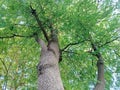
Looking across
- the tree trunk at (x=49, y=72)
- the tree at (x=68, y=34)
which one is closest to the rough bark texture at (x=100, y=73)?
the tree at (x=68, y=34)

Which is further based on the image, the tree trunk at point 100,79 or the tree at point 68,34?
the tree trunk at point 100,79

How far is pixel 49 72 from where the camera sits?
15.9ft

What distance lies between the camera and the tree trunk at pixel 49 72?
4625mm

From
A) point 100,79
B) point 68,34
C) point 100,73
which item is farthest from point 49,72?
point 68,34

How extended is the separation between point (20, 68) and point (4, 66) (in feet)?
3.13

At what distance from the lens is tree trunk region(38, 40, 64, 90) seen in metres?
4.62

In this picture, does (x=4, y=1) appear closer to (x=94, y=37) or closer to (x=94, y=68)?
(x=94, y=37)

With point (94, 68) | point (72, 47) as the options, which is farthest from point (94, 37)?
point (94, 68)

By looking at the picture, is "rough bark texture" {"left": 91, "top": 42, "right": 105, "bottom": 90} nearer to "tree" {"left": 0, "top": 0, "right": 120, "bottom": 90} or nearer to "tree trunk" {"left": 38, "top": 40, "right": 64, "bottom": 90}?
"tree" {"left": 0, "top": 0, "right": 120, "bottom": 90}

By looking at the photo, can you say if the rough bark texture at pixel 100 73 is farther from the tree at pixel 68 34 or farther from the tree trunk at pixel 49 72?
the tree trunk at pixel 49 72

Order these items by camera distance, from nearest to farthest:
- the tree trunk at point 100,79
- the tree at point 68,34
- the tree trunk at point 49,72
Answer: the tree trunk at point 49,72
the tree at point 68,34
the tree trunk at point 100,79

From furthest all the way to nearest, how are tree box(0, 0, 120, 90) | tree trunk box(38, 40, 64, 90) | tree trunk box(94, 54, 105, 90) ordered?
tree trunk box(94, 54, 105, 90), tree box(0, 0, 120, 90), tree trunk box(38, 40, 64, 90)

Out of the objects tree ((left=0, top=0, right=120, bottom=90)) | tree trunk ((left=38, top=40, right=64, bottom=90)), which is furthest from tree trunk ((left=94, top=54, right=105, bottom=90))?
tree trunk ((left=38, top=40, right=64, bottom=90))

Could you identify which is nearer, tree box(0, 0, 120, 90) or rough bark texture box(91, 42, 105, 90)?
tree box(0, 0, 120, 90)
